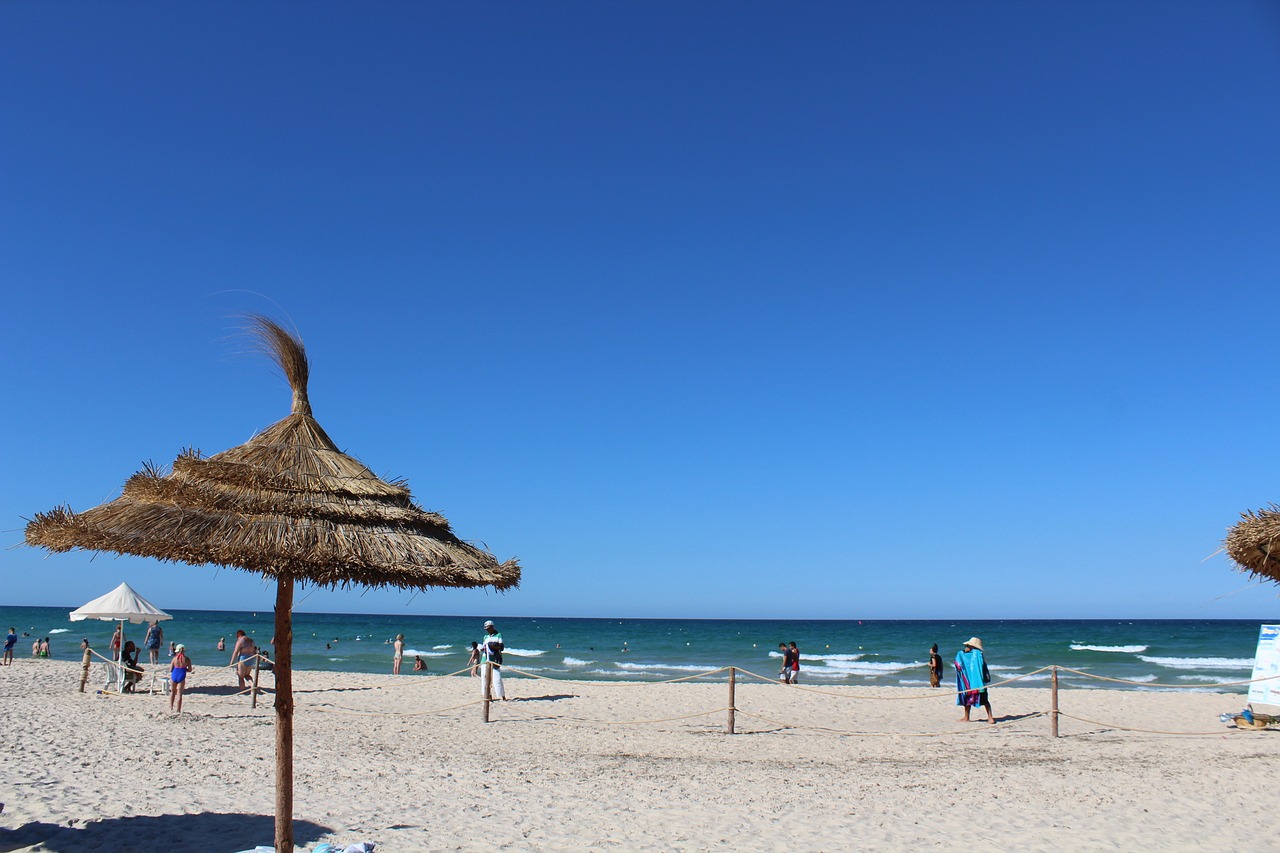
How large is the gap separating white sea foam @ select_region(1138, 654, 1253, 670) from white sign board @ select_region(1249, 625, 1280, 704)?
24.1 m

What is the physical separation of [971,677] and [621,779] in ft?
26.9

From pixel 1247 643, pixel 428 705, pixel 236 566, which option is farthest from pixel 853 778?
pixel 1247 643

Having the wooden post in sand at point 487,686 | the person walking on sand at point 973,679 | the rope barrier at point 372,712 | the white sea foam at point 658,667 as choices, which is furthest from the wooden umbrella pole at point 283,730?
the white sea foam at point 658,667

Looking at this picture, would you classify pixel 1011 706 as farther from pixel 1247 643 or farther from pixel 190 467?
pixel 1247 643

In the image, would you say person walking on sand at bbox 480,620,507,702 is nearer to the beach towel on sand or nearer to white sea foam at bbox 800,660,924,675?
the beach towel on sand

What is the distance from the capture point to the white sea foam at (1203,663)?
116 feet

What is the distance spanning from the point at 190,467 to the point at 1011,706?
17242 mm

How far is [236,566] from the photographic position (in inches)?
185

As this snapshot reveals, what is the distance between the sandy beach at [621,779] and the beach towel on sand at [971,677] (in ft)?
1.63

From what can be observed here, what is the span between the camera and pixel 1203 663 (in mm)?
37969

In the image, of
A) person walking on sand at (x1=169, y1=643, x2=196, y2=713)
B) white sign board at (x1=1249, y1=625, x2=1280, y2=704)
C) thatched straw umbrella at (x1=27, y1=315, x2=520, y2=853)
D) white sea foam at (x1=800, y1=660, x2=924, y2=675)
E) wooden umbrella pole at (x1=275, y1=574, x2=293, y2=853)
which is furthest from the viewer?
white sea foam at (x1=800, y1=660, x2=924, y2=675)

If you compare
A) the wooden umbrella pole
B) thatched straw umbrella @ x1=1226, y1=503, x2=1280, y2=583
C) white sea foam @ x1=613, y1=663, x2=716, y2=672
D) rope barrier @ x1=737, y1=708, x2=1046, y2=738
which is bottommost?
white sea foam @ x1=613, y1=663, x2=716, y2=672

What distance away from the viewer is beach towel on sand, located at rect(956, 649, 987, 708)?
1491 cm

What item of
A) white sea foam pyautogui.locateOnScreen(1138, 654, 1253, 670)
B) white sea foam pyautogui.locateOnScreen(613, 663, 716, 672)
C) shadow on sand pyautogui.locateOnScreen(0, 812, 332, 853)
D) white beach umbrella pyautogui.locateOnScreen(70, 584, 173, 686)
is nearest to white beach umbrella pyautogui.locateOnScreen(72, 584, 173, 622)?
white beach umbrella pyautogui.locateOnScreen(70, 584, 173, 686)
